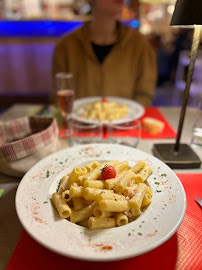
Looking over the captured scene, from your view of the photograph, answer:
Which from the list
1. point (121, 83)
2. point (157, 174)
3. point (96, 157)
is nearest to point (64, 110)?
point (96, 157)

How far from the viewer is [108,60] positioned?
2.18m

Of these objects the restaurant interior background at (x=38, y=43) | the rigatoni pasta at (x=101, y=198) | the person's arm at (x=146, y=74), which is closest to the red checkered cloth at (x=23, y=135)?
the rigatoni pasta at (x=101, y=198)

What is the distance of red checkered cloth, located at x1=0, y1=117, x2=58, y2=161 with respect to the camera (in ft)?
2.82

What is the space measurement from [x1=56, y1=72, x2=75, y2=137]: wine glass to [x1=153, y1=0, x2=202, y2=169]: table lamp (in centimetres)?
55

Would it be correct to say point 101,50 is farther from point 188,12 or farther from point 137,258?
point 137,258

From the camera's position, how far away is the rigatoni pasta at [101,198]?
25.1 inches

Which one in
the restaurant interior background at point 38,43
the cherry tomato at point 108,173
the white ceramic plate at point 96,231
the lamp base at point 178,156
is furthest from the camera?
the restaurant interior background at point 38,43

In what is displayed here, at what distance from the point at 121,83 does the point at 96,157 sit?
4.99ft

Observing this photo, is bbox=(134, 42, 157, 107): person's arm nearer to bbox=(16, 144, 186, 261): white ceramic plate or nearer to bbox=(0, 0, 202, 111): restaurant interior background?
bbox=(16, 144, 186, 261): white ceramic plate

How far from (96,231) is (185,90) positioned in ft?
2.34

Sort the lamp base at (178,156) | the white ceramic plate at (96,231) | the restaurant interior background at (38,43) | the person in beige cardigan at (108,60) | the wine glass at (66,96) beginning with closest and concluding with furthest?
the white ceramic plate at (96,231)
the lamp base at (178,156)
the wine glass at (66,96)
the person in beige cardigan at (108,60)
the restaurant interior background at (38,43)

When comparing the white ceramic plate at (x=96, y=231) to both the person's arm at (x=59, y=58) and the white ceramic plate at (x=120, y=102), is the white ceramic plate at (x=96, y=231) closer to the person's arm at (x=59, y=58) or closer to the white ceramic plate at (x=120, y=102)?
the white ceramic plate at (x=120, y=102)

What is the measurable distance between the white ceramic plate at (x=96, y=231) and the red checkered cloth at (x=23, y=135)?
9 cm

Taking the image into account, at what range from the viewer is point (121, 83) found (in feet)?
7.62
